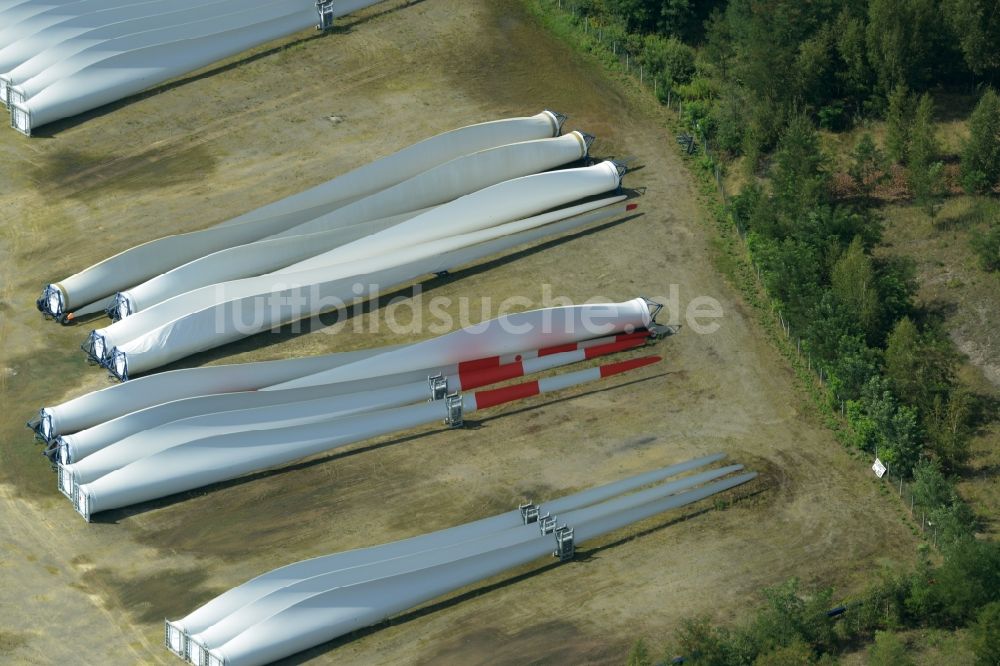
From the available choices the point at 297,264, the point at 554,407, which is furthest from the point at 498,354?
the point at 297,264

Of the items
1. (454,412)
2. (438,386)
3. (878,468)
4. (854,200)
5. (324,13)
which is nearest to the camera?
(878,468)

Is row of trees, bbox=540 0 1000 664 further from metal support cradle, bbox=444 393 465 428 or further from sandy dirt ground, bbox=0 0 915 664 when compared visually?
metal support cradle, bbox=444 393 465 428

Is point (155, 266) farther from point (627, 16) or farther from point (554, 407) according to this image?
point (627, 16)

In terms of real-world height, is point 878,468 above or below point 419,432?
below

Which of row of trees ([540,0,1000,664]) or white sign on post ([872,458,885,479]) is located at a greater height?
row of trees ([540,0,1000,664])

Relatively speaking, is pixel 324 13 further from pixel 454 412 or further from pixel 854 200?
pixel 454 412

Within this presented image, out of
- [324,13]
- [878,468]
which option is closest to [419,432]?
[878,468]

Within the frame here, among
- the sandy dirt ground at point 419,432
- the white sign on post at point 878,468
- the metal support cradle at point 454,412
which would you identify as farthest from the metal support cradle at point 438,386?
the white sign on post at point 878,468

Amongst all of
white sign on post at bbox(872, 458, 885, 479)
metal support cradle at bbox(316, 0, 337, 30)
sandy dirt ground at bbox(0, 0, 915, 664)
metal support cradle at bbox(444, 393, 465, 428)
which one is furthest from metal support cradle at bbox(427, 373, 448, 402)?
metal support cradle at bbox(316, 0, 337, 30)
